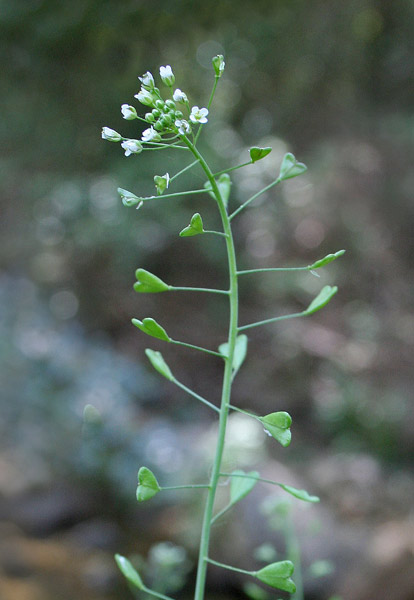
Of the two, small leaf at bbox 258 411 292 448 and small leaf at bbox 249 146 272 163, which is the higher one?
small leaf at bbox 249 146 272 163

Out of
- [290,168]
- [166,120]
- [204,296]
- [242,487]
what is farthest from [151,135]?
[204,296]

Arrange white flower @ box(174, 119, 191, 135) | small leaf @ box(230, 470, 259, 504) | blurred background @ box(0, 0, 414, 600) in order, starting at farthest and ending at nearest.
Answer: blurred background @ box(0, 0, 414, 600) → small leaf @ box(230, 470, 259, 504) → white flower @ box(174, 119, 191, 135)

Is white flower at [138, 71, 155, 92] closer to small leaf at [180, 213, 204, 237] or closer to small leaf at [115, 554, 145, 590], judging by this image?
small leaf at [180, 213, 204, 237]

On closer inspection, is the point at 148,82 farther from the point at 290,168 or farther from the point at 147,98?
the point at 290,168

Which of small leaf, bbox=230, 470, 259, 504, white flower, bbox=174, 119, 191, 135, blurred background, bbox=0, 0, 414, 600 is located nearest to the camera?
white flower, bbox=174, 119, 191, 135

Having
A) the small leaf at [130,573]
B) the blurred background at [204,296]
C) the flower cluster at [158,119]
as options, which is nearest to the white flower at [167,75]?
the flower cluster at [158,119]

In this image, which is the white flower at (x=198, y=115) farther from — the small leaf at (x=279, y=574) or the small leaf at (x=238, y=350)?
the small leaf at (x=279, y=574)

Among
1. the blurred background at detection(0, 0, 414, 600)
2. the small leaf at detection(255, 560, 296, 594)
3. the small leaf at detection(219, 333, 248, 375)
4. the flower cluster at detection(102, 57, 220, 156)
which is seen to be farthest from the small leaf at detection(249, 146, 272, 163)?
the blurred background at detection(0, 0, 414, 600)
